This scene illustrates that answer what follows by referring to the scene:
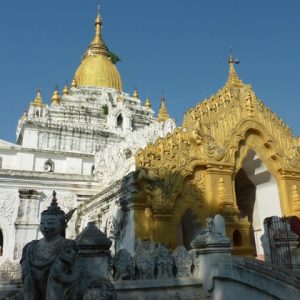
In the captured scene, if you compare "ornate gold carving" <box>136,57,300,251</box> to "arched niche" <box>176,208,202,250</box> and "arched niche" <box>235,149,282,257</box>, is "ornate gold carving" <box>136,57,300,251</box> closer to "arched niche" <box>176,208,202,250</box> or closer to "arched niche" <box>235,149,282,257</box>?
"arched niche" <box>235,149,282,257</box>

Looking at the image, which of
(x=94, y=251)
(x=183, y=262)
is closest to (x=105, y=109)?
(x=183, y=262)

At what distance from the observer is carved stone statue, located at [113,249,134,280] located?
7605 mm

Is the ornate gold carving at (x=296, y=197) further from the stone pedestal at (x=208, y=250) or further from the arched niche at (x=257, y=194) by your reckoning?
the stone pedestal at (x=208, y=250)

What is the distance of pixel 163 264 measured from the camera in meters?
8.07

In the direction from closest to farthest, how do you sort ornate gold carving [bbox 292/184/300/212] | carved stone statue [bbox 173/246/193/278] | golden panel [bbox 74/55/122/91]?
1. carved stone statue [bbox 173/246/193/278]
2. ornate gold carving [bbox 292/184/300/212]
3. golden panel [bbox 74/55/122/91]

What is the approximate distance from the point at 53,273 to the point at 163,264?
3270 millimetres

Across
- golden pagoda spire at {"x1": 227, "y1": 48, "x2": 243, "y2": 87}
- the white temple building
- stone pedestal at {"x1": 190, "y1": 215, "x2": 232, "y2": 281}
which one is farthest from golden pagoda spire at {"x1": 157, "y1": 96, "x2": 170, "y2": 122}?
stone pedestal at {"x1": 190, "y1": 215, "x2": 232, "y2": 281}

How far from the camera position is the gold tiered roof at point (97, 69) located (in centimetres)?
3672

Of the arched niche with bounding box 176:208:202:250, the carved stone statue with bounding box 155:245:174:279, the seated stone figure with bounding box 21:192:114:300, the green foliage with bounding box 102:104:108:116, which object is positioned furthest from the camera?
the green foliage with bounding box 102:104:108:116

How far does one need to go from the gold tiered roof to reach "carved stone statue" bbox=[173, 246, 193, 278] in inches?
1170

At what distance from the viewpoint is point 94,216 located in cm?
1689

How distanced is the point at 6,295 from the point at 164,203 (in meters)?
4.99

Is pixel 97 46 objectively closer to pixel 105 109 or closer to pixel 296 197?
pixel 105 109

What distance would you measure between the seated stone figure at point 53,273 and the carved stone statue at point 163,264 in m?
2.68
